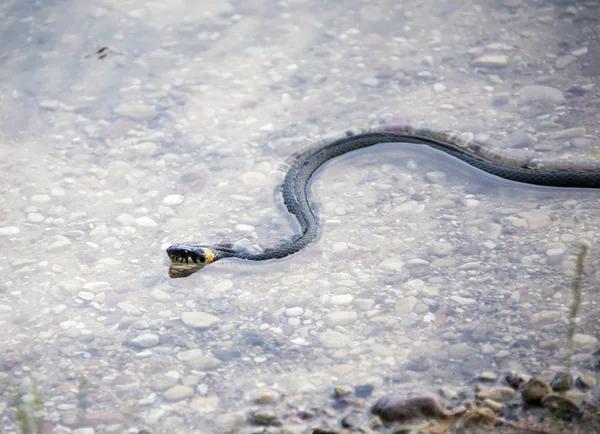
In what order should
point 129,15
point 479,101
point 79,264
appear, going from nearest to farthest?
point 79,264 → point 479,101 → point 129,15

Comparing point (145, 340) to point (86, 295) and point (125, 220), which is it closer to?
point (86, 295)

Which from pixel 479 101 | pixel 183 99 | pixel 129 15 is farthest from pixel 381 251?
pixel 129 15

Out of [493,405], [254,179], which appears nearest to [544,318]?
[493,405]

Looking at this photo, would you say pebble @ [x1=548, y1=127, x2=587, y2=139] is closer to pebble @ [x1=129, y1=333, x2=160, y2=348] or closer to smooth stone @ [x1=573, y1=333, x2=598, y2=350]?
smooth stone @ [x1=573, y1=333, x2=598, y2=350]

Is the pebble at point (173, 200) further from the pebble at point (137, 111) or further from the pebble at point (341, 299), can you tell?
the pebble at point (341, 299)

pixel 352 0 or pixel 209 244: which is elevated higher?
pixel 352 0

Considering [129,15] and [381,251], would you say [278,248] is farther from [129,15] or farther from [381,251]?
[129,15]

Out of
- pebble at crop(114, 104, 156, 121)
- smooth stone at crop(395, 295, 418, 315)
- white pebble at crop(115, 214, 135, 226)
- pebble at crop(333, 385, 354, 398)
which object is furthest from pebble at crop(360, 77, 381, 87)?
pebble at crop(333, 385, 354, 398)
